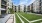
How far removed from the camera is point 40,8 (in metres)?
26.4

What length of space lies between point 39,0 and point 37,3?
103 cm

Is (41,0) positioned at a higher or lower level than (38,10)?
higher

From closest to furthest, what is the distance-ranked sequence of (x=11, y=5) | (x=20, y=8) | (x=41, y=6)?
(x=20, y=8) → (x=41, y=6) → (x=11, y=5)

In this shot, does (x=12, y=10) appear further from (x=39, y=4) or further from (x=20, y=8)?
(x=39, y=4)

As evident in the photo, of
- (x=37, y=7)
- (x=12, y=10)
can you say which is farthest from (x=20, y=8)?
(x=37, y=7)

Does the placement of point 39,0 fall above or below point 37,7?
above

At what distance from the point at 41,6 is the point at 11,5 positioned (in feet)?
29.1

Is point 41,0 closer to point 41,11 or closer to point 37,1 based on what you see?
point 37,1

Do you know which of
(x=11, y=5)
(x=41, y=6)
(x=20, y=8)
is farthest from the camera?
(x=11, y=5)

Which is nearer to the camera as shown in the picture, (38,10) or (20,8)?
(20,8)

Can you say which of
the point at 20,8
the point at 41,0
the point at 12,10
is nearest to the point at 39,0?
the point at 41,0

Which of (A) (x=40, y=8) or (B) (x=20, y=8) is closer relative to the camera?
(B) (x=20, y=8)

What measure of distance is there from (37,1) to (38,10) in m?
2.68

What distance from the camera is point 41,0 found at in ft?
87.4
